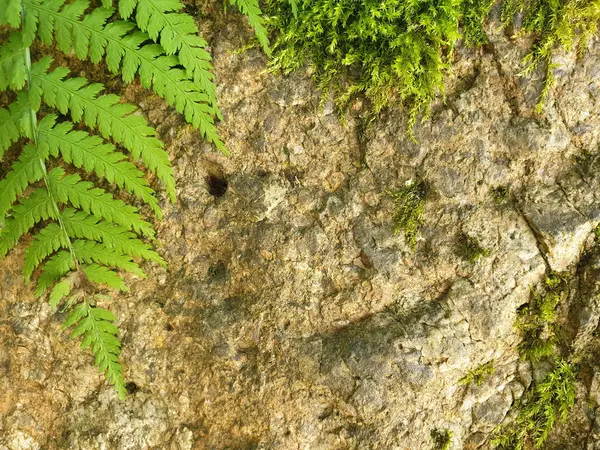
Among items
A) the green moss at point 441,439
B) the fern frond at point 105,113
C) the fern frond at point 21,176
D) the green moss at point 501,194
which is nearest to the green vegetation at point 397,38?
the green moss at point 501,194

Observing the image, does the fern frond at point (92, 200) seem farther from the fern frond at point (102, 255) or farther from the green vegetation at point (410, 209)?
the green vegetation at point (410, 209)

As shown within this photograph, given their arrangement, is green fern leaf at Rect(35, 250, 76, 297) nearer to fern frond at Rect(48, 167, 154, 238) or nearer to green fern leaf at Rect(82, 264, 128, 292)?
green fern leaf at Rect(82, 264, 128, 292)

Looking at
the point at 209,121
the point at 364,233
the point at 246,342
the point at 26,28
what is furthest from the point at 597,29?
the point at 26,28

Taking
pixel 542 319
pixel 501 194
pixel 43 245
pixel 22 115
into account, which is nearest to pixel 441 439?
pixel 542 319

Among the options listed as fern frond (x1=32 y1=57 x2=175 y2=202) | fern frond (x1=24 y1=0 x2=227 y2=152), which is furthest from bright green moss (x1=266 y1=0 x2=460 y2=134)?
fern frond (x1=32 y1=57 x2=175 y2=202)

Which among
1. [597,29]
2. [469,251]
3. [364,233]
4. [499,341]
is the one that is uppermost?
[597,29]

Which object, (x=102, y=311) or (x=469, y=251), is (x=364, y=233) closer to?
(x=469, y=251)

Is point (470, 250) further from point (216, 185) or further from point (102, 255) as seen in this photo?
point (102, 255)
